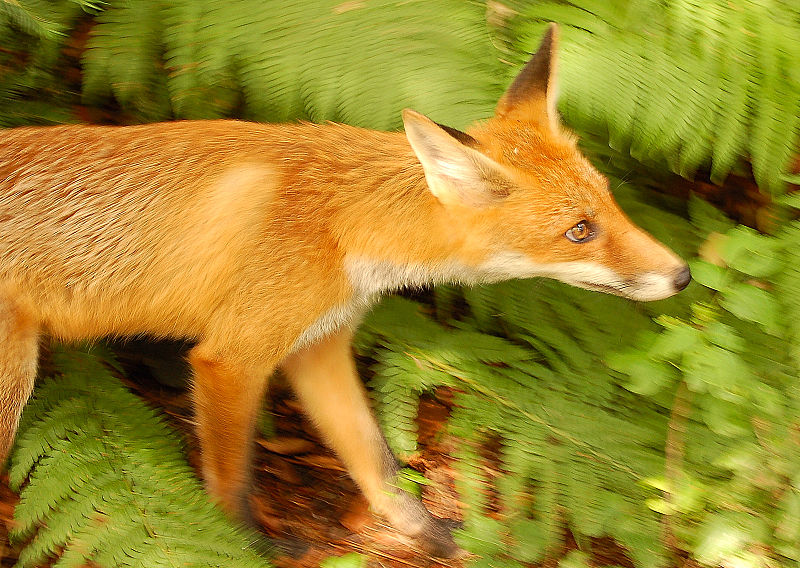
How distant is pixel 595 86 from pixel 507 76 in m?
0.41

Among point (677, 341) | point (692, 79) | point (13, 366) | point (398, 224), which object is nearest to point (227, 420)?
point (13, 366)

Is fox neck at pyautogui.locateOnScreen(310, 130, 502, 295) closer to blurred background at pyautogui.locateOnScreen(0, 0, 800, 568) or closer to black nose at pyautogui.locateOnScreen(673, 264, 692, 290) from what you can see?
blurred background at pyautogui.locateOnScreen(0, 0, 800, 568)

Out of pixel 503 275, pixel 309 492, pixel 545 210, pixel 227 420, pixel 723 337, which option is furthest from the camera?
pixel 309 492

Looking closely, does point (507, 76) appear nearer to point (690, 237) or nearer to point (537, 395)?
point (690, 237)

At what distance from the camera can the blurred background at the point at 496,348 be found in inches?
116

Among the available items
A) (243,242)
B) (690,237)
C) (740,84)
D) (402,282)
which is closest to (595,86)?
(740,84)

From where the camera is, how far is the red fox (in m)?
3.14

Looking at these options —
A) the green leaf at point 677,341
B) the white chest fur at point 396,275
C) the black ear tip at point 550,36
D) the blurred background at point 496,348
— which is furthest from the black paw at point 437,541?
the black ear tip at point 550,36

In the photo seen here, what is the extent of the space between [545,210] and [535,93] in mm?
565

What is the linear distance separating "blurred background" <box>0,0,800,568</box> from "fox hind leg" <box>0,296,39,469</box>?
12 cm

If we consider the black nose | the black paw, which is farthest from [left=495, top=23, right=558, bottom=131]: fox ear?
the black paw

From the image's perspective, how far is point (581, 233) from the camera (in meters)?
3.20

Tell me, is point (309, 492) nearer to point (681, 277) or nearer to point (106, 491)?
point (106, 491)

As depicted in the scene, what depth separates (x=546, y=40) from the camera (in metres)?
3.21
